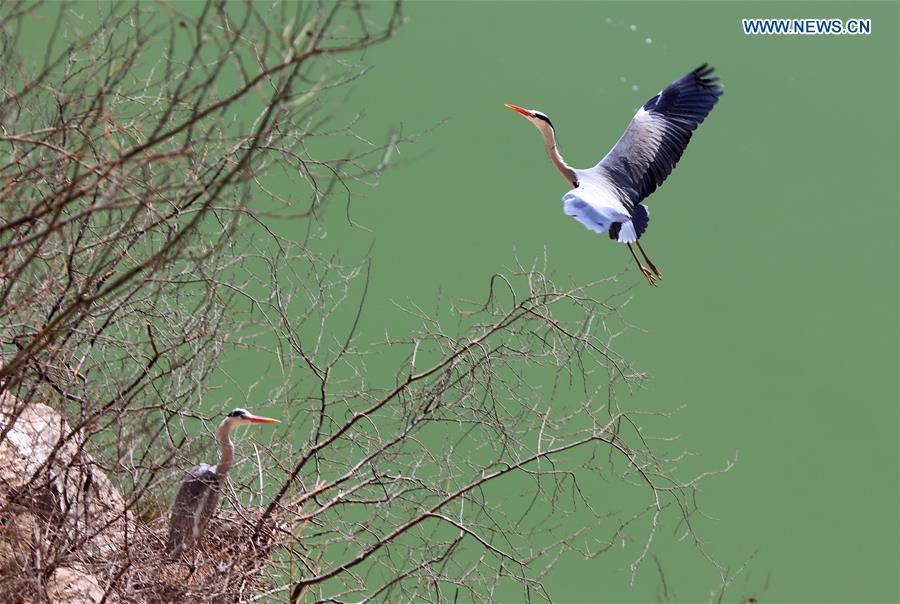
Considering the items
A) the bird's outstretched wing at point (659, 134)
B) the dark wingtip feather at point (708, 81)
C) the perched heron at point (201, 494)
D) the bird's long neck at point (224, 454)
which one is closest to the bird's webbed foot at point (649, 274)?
the bird's outstretched wing at point (659, 134)

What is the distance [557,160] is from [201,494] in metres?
2.03

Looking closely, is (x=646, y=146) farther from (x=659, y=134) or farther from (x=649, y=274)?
(x=649, y=274)

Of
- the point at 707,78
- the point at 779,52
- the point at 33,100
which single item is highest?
the point at 779,52

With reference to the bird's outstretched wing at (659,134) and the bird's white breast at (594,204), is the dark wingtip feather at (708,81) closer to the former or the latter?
the bird's outstretched wing at (659,134)

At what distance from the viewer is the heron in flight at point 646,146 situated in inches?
187

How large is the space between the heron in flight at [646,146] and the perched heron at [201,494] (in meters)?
1.64

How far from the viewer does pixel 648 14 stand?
7.73 meters

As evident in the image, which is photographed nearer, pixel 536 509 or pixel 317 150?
pixel 536 509

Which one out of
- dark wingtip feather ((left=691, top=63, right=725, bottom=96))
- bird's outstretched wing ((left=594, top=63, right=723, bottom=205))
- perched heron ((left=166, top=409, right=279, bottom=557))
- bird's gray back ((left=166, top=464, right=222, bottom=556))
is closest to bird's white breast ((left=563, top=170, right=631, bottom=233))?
bird's outstretched wing ((left=594, top=63, right=723, bottom=205))

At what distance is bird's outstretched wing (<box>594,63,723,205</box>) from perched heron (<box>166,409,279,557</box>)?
181 cm

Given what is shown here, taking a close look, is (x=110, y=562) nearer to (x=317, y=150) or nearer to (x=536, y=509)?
(x=536, y=509)

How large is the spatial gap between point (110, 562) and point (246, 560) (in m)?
0.36

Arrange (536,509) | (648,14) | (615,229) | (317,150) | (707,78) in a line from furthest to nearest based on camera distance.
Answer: (648,14)
(317,150)
(536,509)
(707,78)
(615,229)

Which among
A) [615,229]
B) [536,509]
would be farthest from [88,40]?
[536,509]
